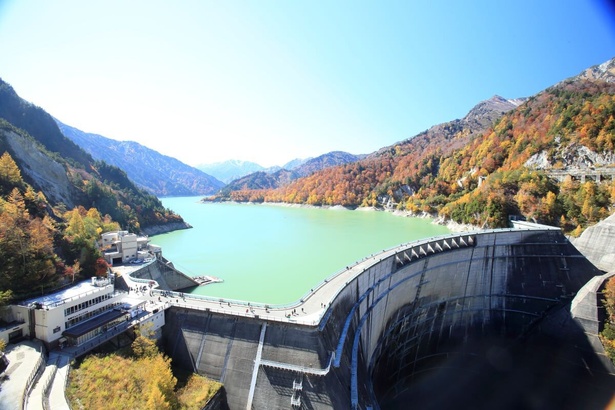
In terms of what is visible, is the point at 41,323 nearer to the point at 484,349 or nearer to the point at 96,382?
the point at 96,382

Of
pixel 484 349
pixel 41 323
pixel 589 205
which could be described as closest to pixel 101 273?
pixel 41 323

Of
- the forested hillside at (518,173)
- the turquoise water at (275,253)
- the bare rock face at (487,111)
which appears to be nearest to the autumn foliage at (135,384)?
the turquoise water at (275,253)

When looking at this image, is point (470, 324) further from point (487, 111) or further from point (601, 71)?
point (487, 111)

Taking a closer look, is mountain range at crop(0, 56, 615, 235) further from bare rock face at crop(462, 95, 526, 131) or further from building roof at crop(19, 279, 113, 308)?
bare rock face at crop(462, 95, 526, 131)

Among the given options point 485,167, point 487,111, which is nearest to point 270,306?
point 485,167

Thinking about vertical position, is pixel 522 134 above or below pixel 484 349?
above

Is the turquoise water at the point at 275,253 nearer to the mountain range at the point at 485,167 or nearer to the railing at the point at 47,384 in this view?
the mountain range at the point at 485,167
